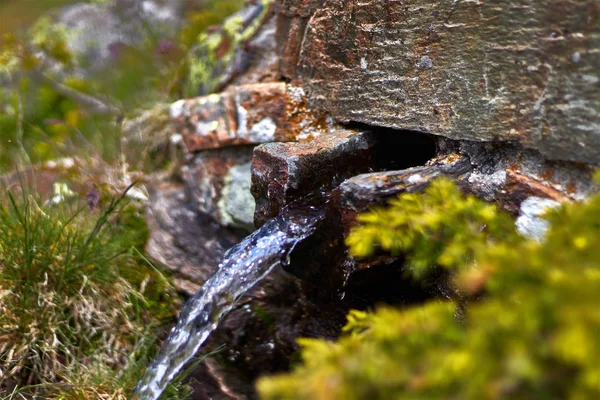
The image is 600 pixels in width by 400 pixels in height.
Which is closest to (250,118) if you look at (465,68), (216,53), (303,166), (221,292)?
(303,166)

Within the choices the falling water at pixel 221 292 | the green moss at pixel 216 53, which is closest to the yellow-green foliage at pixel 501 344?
A: the falling water at pixel 221 292

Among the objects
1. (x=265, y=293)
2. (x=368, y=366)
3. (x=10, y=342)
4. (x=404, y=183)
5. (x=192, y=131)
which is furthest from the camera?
(x=192, y=131)

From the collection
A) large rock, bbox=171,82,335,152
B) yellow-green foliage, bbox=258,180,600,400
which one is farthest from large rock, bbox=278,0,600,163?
yellow-green foliage, bbox=258,180,600,400

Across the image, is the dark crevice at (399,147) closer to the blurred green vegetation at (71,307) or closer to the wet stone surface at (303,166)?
the wet stone surface at (303,166)

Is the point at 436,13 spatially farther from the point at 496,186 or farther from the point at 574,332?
the point at 574,332

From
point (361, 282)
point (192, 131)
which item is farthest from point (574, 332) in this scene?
point (192, 131)
